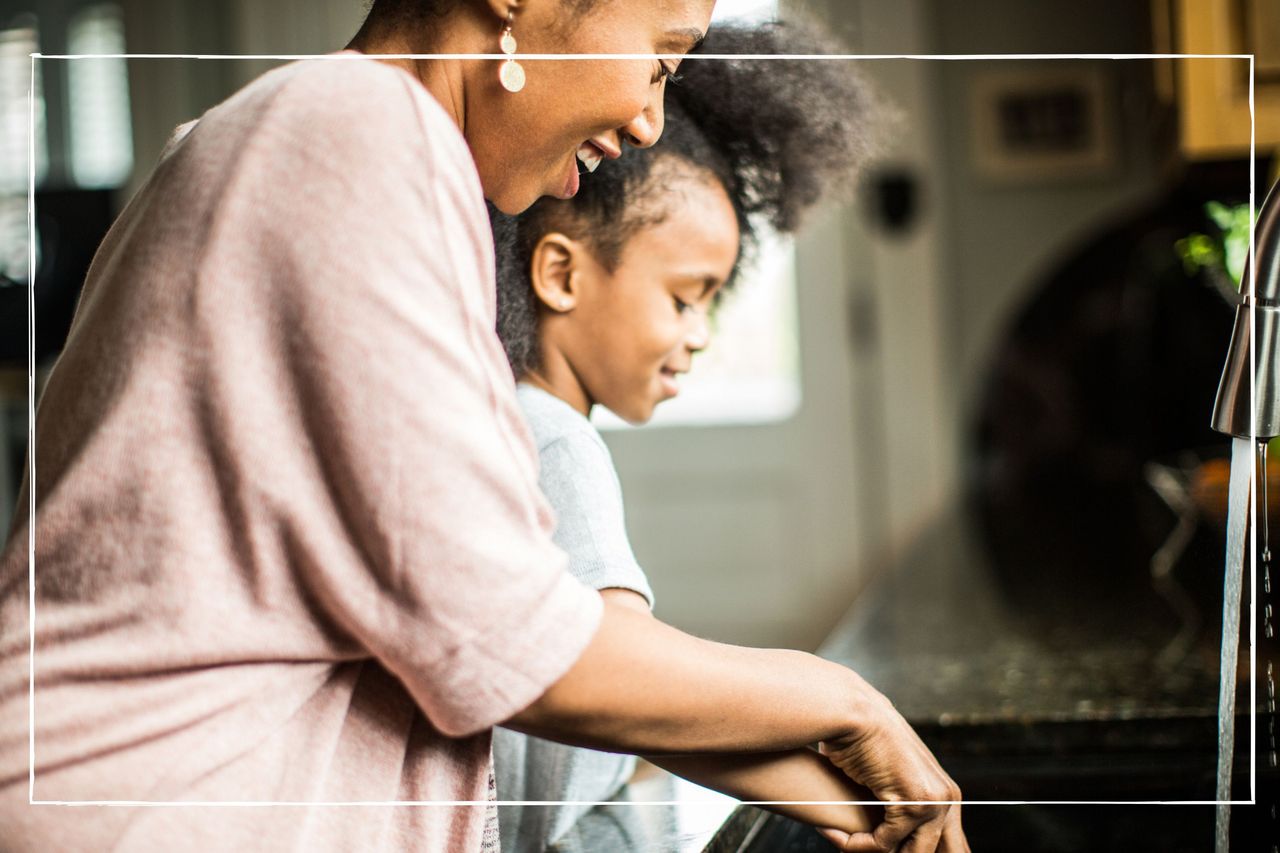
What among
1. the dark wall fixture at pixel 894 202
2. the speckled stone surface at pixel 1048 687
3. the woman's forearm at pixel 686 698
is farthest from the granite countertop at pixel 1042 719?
the dark wall fixture at pixel 894 202

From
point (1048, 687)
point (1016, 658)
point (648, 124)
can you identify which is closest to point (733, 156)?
point (648, 124)

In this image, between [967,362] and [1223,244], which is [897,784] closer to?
[1223,244]

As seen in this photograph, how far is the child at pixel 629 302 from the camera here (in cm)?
49

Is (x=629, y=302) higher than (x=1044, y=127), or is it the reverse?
(x=1044, y=127)

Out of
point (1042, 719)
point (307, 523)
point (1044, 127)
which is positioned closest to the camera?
point (307, 523)

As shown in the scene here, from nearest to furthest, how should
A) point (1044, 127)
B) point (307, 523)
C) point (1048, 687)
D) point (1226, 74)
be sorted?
point (307, 523)
point (1048, 687)
point (1226, 74)
point (1044, 127)

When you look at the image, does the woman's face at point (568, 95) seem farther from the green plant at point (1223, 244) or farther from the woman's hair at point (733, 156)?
the green plant at point (1223, 244)

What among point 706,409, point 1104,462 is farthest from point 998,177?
point 706,409

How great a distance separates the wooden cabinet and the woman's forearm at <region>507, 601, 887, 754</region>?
1.19m

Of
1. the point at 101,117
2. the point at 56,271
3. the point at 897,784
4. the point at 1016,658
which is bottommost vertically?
the point at 1016,658

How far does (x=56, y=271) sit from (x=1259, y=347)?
540 mm

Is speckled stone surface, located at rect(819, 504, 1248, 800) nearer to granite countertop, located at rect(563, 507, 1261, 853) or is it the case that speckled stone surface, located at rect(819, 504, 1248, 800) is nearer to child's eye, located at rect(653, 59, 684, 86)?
granite countertop, located at rect(563, 507, 1261, 853)

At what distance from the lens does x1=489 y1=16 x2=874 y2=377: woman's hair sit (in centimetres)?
50

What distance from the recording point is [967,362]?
2.77 metres
